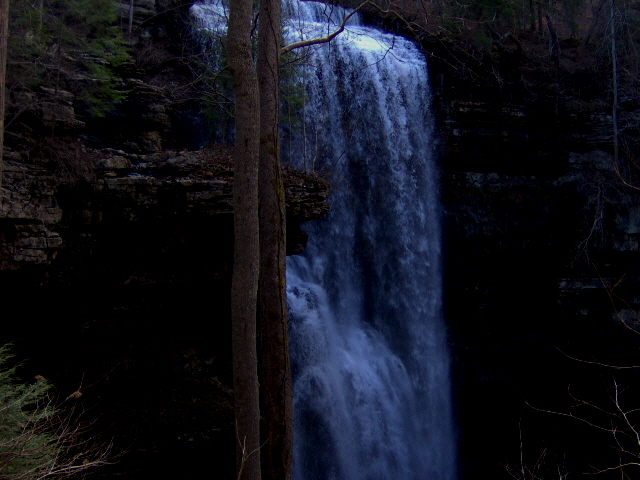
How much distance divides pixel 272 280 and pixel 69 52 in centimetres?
585

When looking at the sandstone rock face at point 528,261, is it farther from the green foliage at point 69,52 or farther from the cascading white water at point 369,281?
the green foliage at point 69,52

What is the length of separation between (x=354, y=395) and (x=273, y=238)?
6.37 metres

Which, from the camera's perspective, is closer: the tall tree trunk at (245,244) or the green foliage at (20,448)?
the green foliage at (20,448)

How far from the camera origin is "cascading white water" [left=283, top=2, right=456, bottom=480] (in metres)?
10.8

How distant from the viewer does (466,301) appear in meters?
14.4

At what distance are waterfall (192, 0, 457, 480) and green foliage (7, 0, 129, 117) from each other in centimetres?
411

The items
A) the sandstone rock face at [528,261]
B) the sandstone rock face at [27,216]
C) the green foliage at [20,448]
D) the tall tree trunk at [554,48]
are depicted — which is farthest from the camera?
the tall tree trunk at [554,48]

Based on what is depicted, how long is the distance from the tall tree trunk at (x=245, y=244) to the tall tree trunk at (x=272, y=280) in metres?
0.40

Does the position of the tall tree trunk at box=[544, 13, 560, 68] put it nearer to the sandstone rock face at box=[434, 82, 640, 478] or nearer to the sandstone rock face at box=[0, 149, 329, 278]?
the sandstone rock face at box=[434, 82, 640, 478]

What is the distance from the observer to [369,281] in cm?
1287

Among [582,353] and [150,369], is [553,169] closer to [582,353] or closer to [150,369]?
[582,353]

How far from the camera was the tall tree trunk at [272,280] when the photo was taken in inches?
223

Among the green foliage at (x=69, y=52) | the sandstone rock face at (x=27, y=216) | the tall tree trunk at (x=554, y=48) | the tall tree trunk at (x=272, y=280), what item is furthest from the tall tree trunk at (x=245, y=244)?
the tall tree trunk at (x=554, y=48)

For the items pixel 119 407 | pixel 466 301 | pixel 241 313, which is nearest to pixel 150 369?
pixel 119 407
